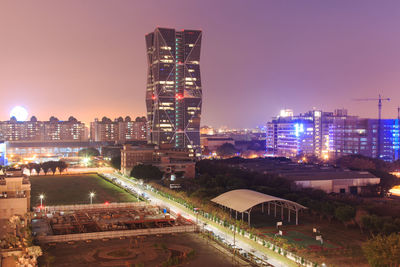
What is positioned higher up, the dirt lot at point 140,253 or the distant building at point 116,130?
the distant building at point 116,130

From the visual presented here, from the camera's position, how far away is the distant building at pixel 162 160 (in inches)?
2138

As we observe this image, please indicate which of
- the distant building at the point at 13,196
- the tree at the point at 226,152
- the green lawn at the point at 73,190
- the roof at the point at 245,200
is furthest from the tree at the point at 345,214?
the tree at the point at 226,152

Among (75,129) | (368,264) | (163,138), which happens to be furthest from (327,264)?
(75,129)

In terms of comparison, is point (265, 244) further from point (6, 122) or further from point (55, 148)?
point (6, 122)

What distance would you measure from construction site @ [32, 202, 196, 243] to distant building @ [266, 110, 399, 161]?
5631cm

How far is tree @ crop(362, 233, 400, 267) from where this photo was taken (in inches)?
639

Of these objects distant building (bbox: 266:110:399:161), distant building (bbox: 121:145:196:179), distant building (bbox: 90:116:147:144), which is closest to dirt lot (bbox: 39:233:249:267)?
distant building (bbox: 121:145:196:179)

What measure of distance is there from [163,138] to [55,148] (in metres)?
25.1

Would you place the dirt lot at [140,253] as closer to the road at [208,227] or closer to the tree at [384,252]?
the road at [208,227]

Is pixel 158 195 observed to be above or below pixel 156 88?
below

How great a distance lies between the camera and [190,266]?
59.5ft

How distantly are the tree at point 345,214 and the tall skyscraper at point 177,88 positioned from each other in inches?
2578

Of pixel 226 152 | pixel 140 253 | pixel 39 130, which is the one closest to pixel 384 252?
pixel 140 253

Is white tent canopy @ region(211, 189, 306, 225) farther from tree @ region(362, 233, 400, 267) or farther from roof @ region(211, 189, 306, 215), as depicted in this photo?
tree @ region(362, 233, 400, 267)
